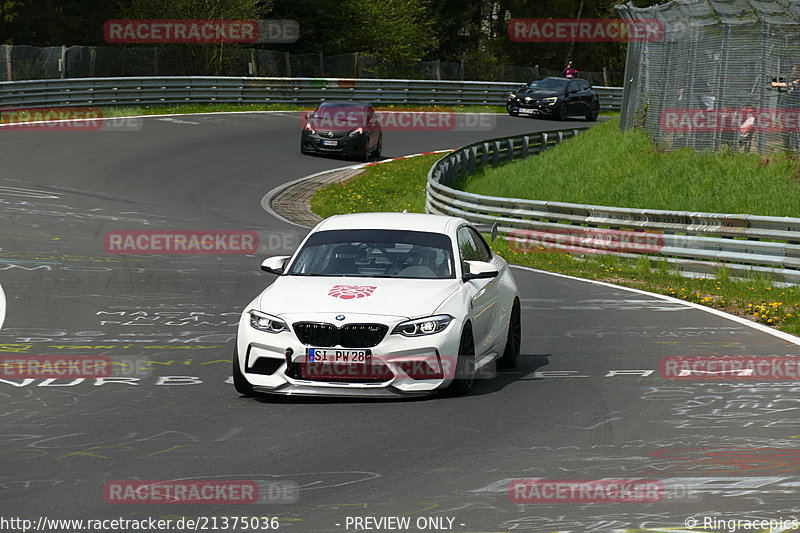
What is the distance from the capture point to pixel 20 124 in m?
37.9

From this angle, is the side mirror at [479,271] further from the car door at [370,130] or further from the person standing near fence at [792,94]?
the car door at [370,130]

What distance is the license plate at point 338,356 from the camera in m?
9.54

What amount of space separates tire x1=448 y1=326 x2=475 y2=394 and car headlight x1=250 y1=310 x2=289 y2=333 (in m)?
1.38

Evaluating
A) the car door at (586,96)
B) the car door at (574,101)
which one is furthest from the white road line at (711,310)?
the car door at (586,96)

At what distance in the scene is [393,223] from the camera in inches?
447

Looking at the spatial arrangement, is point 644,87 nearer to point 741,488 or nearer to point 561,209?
point 561,209

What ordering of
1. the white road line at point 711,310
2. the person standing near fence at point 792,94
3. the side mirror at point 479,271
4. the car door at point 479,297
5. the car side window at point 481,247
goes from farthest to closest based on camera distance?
the person standing near fence at point 792,94 → the white road line at point 711,310 → the car side window at point 481,247 → the side mirror at point 479,271 → the car door at point 479,297

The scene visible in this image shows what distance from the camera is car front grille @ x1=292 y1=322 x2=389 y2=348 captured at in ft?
31.4

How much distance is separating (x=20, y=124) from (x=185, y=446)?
31.8m

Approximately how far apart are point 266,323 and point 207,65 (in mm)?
43595

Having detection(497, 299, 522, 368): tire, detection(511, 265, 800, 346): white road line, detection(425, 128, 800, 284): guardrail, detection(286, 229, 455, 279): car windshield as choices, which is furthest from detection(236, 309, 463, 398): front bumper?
detection(425, 128, 800, 284): guardrail

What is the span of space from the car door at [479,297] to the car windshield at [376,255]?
260 millimetres

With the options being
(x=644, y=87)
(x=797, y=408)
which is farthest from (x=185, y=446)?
(x=644, y=87)

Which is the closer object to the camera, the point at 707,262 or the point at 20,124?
the point at 707,262
